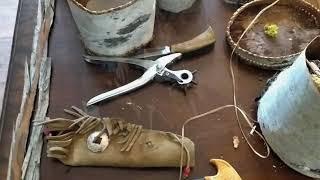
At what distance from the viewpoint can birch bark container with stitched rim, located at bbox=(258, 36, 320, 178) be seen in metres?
0.64

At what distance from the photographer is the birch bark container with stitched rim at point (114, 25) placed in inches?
29.9

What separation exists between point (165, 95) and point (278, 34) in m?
0.23

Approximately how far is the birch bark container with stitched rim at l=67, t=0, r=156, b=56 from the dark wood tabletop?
0.04 m

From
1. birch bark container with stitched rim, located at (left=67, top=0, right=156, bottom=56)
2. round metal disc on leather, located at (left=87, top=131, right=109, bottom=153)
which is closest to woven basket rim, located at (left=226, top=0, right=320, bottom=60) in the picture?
birch bark container with stitched rim, located at (left=67, top=0, right=156, bottom=56)

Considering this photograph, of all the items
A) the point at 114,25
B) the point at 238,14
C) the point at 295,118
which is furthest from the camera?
the point at 238,14

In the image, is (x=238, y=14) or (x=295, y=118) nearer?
(x=295, y=118)

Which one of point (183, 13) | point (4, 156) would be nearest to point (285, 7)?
point (183, 13)

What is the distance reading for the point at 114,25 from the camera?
0.78 metres

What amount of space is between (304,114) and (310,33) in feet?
0.86

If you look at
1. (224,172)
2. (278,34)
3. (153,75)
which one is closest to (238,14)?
(278,34)

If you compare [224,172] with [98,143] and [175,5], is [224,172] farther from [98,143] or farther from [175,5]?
[175,5]

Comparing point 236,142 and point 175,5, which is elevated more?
point 175,5

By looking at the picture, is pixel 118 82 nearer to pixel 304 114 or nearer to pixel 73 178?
pixel 73 178

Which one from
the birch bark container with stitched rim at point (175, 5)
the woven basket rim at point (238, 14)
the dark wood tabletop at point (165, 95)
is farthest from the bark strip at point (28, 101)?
the woven basket rim at point (238, 14)
